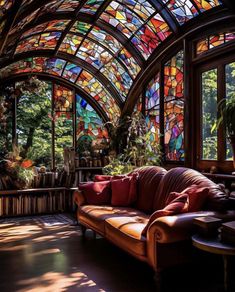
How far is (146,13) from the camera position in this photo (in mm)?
5488

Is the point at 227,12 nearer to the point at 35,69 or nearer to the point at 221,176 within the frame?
the point at 221,176

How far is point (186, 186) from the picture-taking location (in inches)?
138

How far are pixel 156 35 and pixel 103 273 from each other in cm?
426

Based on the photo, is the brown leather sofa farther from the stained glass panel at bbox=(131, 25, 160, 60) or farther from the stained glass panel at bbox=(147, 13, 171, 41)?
the stained glass panel at bbox=(131, 25, 160, 60)

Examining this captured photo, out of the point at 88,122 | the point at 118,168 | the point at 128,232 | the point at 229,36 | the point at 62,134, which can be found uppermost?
the point at 229,36

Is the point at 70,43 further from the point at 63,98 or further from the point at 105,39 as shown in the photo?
the point at 63,98

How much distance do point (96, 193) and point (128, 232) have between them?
61.1 inches

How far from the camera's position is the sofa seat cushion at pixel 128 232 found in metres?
3.02

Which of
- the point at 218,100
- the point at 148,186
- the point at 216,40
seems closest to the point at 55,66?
the point at 216,40

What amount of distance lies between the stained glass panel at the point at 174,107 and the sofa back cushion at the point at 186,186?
1.63 meters

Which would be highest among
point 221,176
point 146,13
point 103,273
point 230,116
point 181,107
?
point 146,13

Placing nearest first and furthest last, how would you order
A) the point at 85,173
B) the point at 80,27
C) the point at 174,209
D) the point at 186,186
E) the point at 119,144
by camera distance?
1. the point at 174,209
2. the point at 186,186
3. the point at 80,27
4. the point at 85,173
5. the point at 119,144

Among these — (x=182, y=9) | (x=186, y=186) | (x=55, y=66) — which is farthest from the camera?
(x=55, y=66)

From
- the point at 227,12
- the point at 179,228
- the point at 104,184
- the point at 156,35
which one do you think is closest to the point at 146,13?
the point at 156,35
